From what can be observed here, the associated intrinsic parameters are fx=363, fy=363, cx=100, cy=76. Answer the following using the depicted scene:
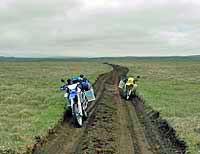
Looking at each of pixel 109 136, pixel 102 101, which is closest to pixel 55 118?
pixel 109 136

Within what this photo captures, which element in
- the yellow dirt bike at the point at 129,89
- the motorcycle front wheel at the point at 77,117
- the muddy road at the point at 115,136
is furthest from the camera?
the yellow dirt bike at the point at 129,89

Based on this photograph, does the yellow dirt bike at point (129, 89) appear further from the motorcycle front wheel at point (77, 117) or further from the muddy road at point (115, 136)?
the motorcycle front wheel at point (77, 117)

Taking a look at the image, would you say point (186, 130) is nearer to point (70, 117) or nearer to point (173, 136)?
point (173, 136)

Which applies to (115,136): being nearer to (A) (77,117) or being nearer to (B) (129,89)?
(A) (77,117)

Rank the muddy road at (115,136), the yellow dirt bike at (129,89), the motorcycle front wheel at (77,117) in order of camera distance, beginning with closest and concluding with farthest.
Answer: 1. the muddy road at (115,136)
2. the motorcycle front wheel at (77,117)
3. the yellow dirt bike at (129,89)

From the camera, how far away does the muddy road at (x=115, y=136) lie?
11.7 meters

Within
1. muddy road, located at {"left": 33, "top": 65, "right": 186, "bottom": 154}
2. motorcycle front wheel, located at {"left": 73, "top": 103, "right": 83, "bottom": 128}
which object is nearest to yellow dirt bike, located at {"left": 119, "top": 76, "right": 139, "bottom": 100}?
muddy road, located at {"left": 33, "top": 65, "right": 186, "bottom": 154}

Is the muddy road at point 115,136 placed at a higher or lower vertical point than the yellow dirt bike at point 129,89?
lower

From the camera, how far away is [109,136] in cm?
1339

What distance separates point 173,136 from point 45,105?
924 centimetres

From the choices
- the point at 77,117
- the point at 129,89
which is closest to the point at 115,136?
the point at 77,117

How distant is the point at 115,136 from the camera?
1348 centimetres

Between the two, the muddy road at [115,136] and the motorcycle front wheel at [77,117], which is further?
the motorcycle front wheel at [77,117]

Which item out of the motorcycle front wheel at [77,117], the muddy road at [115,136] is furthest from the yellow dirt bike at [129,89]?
the motorcycle front wheel at [77,117]
